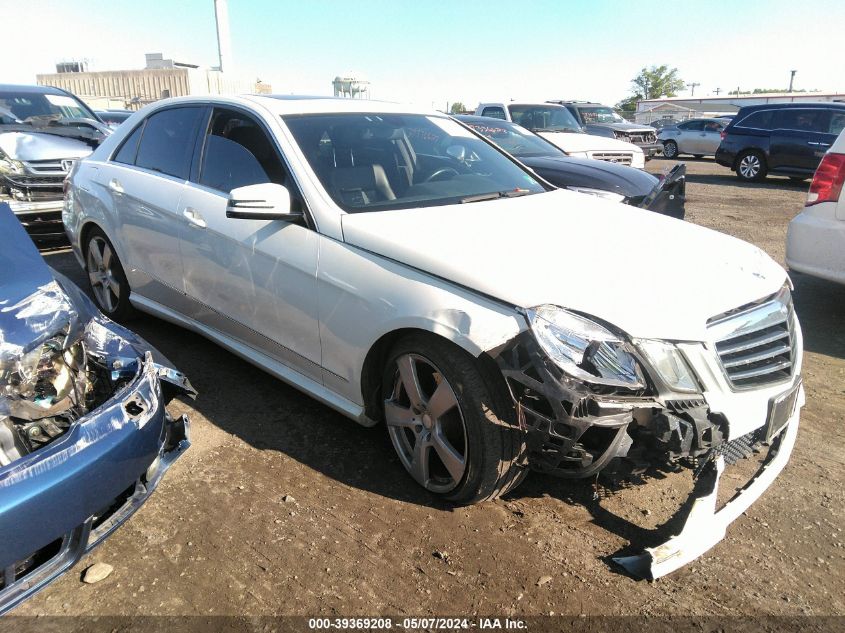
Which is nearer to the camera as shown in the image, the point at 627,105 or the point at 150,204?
the point at 150,204

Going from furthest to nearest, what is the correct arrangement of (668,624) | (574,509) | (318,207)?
(318,207)
(574,509)
(668,624)

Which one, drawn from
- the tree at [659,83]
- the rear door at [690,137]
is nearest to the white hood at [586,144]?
the rear door at [690,137]

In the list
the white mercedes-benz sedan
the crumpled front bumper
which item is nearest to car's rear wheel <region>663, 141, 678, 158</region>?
the white mercedes-benz sedan

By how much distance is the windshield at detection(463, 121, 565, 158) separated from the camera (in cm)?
801

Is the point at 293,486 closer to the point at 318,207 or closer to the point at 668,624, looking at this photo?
the point at 318,207

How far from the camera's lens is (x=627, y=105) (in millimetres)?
79562

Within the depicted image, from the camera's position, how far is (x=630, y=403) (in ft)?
7.23

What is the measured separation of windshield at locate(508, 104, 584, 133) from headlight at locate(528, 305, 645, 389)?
10.8 m

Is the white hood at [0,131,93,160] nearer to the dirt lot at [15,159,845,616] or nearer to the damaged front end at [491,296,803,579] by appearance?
the dirt lot at [15,159,845,616]

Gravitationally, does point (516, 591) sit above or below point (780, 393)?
below

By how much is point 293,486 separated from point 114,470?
0.93 meters

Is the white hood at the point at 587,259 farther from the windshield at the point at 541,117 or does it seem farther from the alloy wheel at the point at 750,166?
the alloy wheel at the point at 750,166

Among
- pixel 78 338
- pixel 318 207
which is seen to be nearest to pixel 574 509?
pixel 318 207

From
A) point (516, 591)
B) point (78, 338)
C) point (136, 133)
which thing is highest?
point (136, 133)
